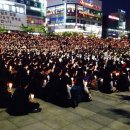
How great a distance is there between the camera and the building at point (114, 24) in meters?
144

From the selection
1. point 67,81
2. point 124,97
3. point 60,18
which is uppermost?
point 60,18

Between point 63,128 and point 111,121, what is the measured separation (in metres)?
1.76

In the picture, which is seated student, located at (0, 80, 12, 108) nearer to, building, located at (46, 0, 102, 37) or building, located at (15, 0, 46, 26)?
building, located at (46, 0, 102, 37)

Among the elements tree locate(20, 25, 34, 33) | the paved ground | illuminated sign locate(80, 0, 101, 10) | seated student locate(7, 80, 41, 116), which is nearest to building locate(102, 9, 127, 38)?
illuminated sign locate(80, 0, 101, 10)

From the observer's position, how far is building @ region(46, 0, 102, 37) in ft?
385

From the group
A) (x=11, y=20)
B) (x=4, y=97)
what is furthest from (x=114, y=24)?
(x=4, y=97)

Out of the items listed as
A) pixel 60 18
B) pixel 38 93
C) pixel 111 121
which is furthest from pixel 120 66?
pixel 60 18

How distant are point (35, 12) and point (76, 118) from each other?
11973 centimetres

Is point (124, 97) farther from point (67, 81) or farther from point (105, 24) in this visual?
point (105, 24)

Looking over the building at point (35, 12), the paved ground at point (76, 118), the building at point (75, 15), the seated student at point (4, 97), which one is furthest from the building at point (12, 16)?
the paved ground at point (76, 118)

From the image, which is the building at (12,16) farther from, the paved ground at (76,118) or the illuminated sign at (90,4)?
the paved ground at (76,118)

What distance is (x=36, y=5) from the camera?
406 feet

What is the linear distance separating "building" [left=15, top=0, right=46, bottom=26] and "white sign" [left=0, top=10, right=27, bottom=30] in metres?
26.2

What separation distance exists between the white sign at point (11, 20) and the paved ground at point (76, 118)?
75.0 metres
